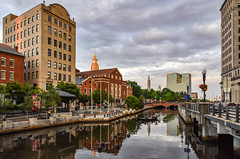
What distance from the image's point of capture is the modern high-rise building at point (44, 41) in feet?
188

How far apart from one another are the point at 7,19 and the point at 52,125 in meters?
50.2

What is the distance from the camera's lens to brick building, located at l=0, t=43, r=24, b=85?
48.8 m

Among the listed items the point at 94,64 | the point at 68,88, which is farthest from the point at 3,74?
the point at 94,64

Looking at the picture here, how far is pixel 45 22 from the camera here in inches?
2285

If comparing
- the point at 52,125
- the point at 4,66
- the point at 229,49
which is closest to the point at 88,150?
the point at 52,125

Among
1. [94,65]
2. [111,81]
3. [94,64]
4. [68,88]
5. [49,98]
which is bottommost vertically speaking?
[49,98]

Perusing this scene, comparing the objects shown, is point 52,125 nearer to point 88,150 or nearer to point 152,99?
point 88,150

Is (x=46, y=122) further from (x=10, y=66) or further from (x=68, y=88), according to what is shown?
(x=10, y=66)

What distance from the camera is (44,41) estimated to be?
57.6 metres

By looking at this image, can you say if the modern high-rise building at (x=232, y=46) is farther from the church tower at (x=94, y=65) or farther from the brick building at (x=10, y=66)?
the church tower at (x=94, y=65)

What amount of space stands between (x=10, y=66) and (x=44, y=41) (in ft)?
39.6

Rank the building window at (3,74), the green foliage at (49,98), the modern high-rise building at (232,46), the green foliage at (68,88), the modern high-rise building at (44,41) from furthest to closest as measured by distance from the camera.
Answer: the modern high-rise building at (232,46) → the modern high-rise building at (44,41) → the green foliage at (68,88) → the building window at (3,74) → the green foliage at (49,98)

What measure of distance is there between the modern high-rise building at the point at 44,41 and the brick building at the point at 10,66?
5.28 metres

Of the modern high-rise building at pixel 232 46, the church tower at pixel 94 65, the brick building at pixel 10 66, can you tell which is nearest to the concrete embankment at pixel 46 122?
the brick building at pixel 10 66
